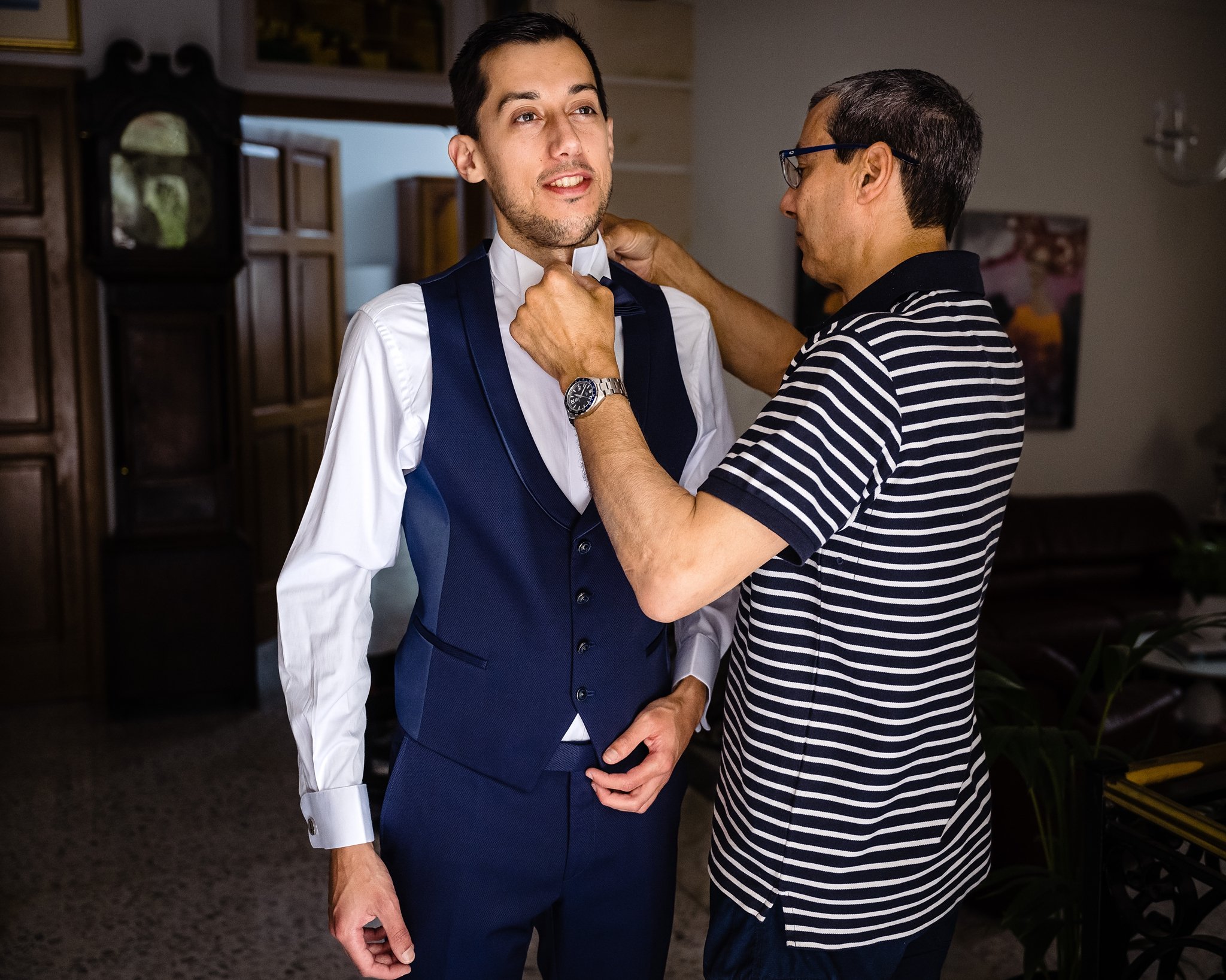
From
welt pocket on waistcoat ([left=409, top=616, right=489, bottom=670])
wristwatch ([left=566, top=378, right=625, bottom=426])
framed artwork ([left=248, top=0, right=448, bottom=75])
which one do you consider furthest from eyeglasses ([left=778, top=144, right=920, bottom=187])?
framed artwork ([left=248, top=0, right=448, bottom=75])

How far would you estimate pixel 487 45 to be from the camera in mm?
1336

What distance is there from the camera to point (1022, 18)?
5488 millimetres

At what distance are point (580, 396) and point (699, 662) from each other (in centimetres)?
45

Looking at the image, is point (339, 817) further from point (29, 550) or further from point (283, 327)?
point (283, 327)

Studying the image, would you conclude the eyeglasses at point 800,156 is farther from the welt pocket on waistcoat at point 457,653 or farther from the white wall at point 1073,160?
the white wall at point 1073,160

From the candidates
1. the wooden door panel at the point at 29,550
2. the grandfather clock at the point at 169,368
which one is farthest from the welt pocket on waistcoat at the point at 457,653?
the wooden door panel at the point at 29,550

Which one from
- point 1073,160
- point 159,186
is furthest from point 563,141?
point 1073,160

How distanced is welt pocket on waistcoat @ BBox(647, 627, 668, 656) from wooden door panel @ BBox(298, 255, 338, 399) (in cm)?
393

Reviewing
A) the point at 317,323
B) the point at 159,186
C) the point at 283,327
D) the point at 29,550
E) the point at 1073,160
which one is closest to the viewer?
the point at 159,186

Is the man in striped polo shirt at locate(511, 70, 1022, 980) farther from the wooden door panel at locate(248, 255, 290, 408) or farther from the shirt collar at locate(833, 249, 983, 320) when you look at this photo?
the wooden door panel at locate(248, 255, 290, 408)

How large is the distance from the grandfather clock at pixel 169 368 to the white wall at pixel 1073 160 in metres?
2.16

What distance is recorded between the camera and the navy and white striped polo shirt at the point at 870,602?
109cm

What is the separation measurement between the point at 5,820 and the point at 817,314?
3.92m

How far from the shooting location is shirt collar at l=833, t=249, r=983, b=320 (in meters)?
1.21
